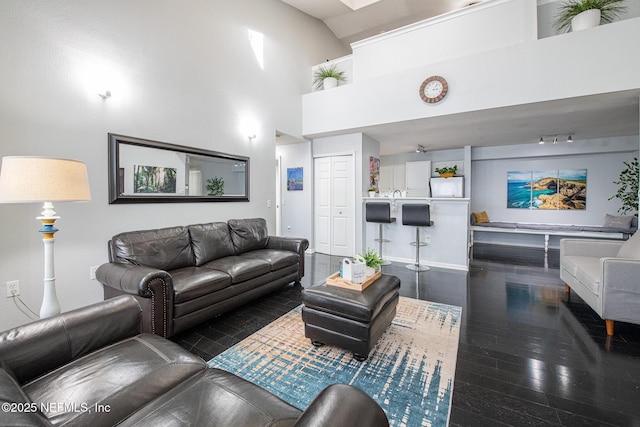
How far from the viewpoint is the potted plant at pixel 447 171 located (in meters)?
7.51

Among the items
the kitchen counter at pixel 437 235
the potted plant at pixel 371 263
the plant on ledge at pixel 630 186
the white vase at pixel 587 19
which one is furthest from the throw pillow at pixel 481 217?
the potted plant at pixel 371 263

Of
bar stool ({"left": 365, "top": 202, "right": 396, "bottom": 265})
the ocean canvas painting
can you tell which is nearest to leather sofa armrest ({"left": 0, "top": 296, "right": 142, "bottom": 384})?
bar stool ({"left": 365, "top": 202, "right": 396, "bottom": 265})

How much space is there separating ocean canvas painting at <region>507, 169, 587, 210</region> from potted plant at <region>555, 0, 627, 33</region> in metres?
4.25

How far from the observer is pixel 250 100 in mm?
4523

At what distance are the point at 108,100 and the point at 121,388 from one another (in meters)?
2.87

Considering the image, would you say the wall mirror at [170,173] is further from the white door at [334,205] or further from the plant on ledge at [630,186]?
the plant on ledge at [630,186]

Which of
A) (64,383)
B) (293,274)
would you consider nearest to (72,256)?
(64,383)

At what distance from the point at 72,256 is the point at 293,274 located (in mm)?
2316

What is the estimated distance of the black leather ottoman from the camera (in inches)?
80.7

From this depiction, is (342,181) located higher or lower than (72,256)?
higher

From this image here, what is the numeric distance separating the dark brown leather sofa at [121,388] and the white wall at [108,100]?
1.55 metres

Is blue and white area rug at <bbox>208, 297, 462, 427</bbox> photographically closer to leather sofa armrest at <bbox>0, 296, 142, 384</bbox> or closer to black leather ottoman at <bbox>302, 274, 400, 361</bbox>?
black leather ottoman at <bbox>302, 274, 400, 361</bbox>

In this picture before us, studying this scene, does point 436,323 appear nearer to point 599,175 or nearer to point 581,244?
point 581,244

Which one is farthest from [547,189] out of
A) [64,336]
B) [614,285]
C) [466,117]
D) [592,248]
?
[64,336]
